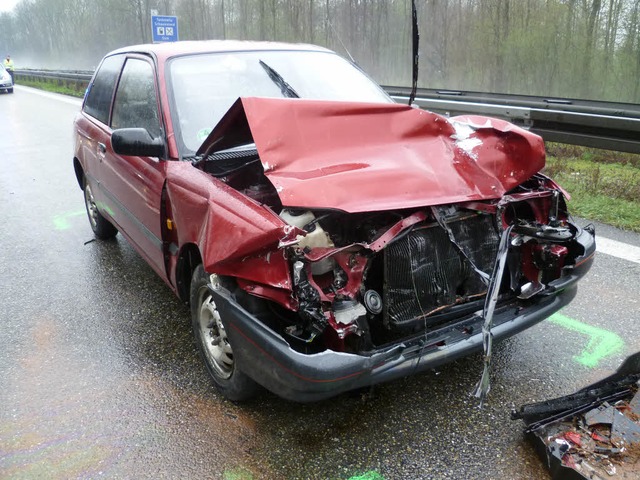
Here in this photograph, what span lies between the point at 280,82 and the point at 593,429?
2.81 metres

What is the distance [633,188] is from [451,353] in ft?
15.4

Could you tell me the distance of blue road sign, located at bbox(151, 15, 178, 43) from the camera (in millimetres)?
16531

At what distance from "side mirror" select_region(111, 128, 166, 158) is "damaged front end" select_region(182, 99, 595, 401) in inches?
14.3

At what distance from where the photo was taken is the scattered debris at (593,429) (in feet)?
7.17

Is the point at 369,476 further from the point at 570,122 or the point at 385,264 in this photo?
the point at 570,122

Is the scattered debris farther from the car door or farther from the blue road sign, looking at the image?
the blue road sign

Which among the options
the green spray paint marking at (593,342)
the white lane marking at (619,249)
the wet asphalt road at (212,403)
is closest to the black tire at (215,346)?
the wet asphalt road at (212,403)

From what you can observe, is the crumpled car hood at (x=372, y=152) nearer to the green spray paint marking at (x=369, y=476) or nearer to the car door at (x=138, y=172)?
the car door at (x=138, y=172)

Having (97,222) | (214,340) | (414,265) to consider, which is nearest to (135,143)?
(214,340)

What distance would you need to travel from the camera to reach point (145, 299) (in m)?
4.26

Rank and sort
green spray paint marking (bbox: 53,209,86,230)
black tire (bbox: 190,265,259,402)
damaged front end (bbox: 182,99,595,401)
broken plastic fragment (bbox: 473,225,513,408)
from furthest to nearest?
green spray paint marking (bbox: 53,209,86,230) < black tire (bbox: 190,265,259,402) < broken plastic fragment (bbox: 473,225,513,408) < damaged front end (bbox: 182,99,595,401)

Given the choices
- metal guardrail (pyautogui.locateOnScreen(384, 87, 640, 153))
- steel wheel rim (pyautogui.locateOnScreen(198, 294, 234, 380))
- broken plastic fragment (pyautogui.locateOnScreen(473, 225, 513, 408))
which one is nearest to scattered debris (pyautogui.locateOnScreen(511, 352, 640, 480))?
broken plastic fragment (pyautogui.locateOnScreen(473, 225, 513, 408))

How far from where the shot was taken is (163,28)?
16.8 m

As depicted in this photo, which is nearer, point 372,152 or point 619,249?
point 372,152
